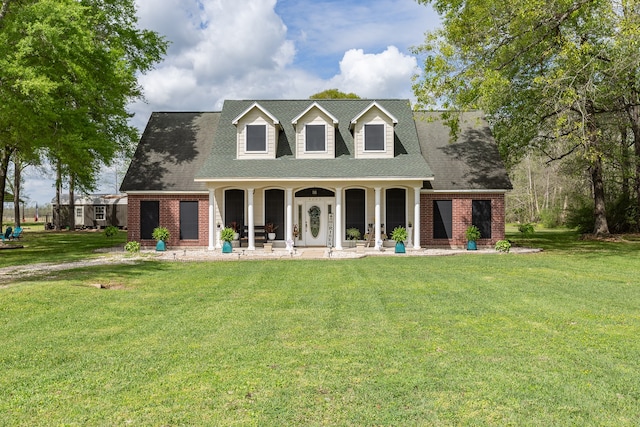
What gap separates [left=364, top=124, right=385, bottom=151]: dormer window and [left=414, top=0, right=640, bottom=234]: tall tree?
9.40 feet

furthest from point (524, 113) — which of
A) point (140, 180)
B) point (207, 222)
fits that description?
point (140, 180)

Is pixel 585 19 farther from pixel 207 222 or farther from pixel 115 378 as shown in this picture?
pixel 115 378

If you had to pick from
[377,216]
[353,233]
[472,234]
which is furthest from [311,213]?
[472,234]

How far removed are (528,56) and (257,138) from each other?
1346 centimetres

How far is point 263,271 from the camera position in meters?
13.8

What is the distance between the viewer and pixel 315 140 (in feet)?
71.3

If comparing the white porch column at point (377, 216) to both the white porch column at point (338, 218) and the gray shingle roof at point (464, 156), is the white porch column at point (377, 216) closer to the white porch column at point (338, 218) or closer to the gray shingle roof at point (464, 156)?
the white porch column at point (338, 218)

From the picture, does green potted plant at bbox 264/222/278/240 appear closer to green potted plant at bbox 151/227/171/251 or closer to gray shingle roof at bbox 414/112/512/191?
green potted plant at bbox 151/227/171/251

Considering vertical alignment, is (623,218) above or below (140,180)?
below

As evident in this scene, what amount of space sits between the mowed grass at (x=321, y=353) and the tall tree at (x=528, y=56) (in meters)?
9.41

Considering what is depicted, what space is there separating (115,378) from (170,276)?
7924 mm

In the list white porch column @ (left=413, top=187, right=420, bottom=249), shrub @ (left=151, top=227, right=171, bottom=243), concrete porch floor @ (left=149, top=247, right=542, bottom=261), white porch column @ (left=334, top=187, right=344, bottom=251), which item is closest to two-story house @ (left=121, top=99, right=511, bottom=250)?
white porch column @ (left=413, top=187, right=420, bottom=249)

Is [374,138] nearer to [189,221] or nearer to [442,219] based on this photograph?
[442,219]

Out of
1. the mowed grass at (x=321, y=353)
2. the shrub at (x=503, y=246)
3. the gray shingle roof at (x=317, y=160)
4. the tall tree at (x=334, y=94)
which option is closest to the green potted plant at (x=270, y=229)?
the gray shingle roof at (x=317, y=160)
